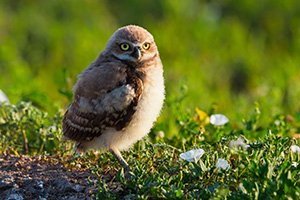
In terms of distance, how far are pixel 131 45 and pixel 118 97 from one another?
1.80ft

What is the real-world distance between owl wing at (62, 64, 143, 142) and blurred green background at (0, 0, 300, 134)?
2.22m

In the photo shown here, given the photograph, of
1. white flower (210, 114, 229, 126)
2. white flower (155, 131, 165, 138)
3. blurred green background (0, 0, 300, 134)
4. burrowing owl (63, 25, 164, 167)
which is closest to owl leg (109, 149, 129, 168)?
burrowing owl (63, 25, 164, 167)

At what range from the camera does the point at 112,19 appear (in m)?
11.0

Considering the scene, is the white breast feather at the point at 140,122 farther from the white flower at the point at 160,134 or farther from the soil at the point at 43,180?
the white flower at the point at 160,134

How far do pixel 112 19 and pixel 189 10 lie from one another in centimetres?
187

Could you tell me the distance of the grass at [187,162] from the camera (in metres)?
3.08

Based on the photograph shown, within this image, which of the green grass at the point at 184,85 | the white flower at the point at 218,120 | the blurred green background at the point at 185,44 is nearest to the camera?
the green grass at the point at 184,85

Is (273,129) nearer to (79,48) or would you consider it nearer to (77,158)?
(77,158)

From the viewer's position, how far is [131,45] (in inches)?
165

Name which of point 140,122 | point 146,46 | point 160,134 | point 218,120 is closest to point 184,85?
point 160,134

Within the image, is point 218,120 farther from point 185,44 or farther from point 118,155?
point 185,44

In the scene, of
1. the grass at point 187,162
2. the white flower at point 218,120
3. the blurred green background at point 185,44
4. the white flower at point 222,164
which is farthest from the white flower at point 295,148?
the blurred green background at point 185,44

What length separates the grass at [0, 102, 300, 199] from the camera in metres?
3.08

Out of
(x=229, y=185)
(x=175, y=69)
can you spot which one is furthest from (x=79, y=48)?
(x=229, y=185)
